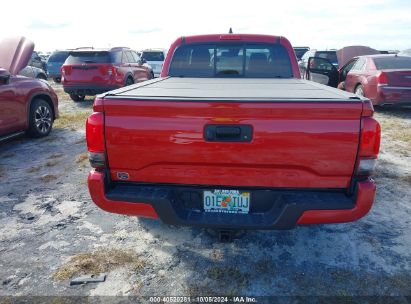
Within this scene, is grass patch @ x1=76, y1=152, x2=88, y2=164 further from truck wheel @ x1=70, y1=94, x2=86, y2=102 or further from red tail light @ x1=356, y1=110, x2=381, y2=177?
truck wheel @ x1=70, y1=94, x2=86, y2=102

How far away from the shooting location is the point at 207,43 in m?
4.61

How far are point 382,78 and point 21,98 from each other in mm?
8655

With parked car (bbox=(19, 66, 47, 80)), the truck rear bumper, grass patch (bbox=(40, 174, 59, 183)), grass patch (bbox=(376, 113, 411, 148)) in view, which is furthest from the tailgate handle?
parked car (bbox=(19, 66, 47, 80))

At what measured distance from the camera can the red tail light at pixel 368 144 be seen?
2184mm

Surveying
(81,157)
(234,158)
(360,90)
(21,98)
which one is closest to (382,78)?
(360,90)

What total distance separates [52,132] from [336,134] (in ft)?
22.7

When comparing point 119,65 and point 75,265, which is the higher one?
point 119,65

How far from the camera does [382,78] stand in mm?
8445

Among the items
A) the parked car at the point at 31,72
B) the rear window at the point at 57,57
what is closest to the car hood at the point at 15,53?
the parked car at the point at 31,72

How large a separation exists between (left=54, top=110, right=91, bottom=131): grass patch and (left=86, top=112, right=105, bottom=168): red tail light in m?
5.82

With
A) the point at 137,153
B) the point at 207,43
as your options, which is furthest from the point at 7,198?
the point at 207,43

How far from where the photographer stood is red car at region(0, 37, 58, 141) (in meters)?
5.70

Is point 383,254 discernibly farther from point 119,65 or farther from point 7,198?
point 119,65

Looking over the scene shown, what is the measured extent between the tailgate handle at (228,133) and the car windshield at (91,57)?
938cm
